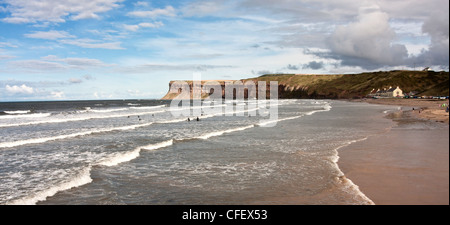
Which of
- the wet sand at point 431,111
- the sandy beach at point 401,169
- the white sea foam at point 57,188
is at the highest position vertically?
the wet sand at point 431,111

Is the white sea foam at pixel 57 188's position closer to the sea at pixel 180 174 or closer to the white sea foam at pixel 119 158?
the sea at pixel 180 174

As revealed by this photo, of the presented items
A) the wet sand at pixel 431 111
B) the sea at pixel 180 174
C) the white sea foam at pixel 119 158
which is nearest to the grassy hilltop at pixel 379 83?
the wet sand at pixel 431 111

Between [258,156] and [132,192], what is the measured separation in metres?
7.03

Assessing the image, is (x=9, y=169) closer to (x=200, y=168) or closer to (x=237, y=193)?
(x=200, y=168)

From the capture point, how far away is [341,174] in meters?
10.8

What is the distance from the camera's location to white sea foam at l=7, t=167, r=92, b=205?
335 inches

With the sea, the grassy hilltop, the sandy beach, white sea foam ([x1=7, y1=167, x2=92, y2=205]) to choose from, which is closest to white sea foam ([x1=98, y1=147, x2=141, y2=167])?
the sea

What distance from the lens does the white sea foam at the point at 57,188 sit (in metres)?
8.50

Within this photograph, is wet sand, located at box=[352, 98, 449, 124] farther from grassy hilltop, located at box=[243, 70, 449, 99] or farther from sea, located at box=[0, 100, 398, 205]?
grassy hilltop, located at box=[243, 70, 449, 99]
